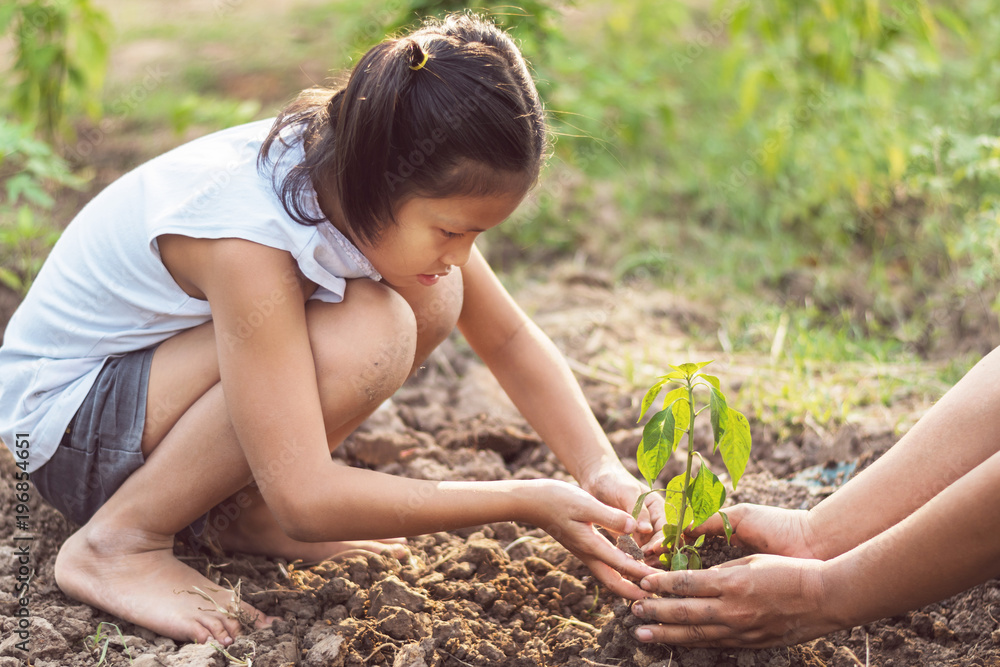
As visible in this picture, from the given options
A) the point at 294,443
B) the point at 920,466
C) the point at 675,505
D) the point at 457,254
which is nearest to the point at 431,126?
the point at 457,254

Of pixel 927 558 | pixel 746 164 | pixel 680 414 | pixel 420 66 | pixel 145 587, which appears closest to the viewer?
pixel 927 558

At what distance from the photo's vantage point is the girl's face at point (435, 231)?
1524 mm

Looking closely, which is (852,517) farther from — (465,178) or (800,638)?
(465,178)

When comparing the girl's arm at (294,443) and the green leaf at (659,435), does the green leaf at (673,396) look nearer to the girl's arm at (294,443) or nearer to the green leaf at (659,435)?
the green leaf at (659,435)

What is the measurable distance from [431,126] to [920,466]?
1.06 meters

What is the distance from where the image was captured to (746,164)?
3979 millimetres

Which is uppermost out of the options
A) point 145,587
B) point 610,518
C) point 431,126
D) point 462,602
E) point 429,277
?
point 431,126

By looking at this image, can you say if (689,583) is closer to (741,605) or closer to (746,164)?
(741,605)

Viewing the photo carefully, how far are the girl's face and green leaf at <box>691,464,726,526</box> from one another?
57 cm

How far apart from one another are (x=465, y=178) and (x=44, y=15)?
9.24 feet

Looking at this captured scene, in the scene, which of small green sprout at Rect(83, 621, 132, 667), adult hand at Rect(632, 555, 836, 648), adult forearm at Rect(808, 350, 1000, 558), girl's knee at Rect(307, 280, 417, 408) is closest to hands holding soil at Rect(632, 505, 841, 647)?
adult hand at Rect(632, 555, 836, 648)

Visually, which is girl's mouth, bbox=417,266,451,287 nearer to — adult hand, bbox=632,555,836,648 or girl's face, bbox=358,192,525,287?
girl's face, bbox=358,192,525,287

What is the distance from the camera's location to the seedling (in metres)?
1.50

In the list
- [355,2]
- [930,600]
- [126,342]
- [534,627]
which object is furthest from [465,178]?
[355,2]
